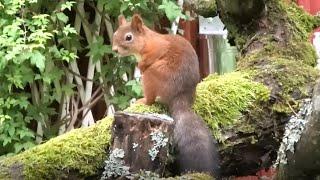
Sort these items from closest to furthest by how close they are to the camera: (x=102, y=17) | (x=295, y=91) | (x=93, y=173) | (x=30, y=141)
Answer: (x=93, y=173) < (x=295, y=91) < (x=30, y=141) < (x=102, y=17)

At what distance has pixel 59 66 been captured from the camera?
3.84 m

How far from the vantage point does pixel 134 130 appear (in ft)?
6.18

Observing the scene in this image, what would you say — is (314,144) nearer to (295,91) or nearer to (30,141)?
(295,91)

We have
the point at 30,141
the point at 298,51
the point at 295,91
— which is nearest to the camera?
the point at 295,91

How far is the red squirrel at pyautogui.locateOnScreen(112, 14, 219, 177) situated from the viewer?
6.75ft

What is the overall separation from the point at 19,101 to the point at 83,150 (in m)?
1.64

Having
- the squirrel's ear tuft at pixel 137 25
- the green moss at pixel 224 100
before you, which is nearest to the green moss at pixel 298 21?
the green moss at pixel 224 100

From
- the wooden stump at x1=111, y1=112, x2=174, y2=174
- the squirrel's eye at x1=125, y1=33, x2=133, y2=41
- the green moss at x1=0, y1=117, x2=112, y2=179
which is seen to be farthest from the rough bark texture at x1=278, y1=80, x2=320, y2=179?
the squirrel's eye at x1=125, y1=33, x2=133, y2=41

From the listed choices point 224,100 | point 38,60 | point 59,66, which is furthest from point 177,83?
point 59,66

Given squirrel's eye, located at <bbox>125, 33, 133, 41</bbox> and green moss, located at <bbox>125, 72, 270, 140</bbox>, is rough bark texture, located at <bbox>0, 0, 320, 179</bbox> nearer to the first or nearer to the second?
green moss, located at <bbox>125, 72, 270, 140</bbox>

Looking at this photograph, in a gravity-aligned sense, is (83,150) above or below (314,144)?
below

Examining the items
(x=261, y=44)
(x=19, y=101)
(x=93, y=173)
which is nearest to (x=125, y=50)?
(x=261, y=44)

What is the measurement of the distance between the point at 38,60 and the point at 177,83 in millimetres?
1164

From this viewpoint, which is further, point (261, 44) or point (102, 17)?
point (102, 17)
